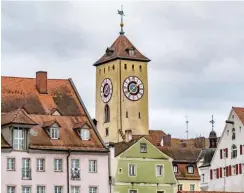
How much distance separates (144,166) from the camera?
103m

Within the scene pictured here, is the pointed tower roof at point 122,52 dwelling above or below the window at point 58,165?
above

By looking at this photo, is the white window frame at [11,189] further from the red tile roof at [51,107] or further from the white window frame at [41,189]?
the red tile roof at [51,107]

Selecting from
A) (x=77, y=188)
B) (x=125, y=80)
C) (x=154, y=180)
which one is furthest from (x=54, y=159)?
(x=125, y=80)

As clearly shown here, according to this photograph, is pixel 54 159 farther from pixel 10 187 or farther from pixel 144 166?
pixel 144 166

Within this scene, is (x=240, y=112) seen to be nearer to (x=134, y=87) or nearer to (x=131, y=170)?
(x=131, y=170)

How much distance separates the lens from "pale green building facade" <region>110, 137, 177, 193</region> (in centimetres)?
10088

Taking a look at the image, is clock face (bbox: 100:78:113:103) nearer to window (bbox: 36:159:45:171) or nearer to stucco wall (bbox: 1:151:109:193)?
stucco wall (bbox: 1:151:109:193)

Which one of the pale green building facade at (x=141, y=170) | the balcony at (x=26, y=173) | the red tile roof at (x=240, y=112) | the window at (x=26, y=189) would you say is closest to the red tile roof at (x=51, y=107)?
the balcony at (x=26, y=173)

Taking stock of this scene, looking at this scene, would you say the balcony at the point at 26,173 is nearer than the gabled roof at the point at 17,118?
No

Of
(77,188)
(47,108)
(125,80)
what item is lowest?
(77,188)

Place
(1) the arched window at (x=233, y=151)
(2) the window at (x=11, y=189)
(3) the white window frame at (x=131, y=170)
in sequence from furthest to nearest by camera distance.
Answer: (1) the arched window at (x=233, y=151) → (3) the white window frame at (x=131, y=170) → (2) the window at (x=11, y=189)

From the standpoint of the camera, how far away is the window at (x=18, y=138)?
85000mm

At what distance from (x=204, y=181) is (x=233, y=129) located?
9.99 m

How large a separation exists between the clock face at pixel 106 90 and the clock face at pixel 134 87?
2.99m
